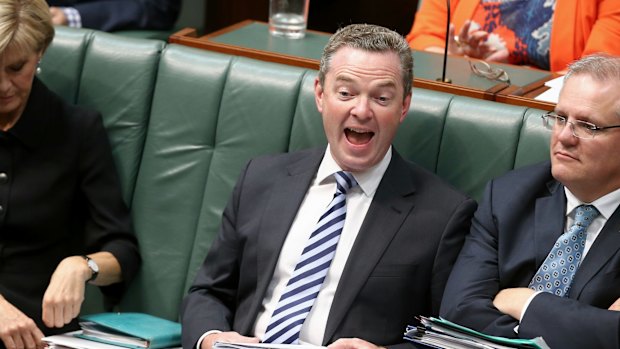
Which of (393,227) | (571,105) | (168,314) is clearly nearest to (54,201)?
(168,314)

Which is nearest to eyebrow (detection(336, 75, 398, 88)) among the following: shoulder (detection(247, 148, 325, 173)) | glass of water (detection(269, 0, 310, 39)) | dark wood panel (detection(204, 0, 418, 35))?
shoulder (detection(247, 148, 325, 173))

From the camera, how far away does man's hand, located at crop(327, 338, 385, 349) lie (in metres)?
2.53

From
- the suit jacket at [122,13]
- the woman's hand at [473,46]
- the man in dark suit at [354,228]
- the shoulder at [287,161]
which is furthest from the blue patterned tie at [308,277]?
the suit jacket at [122,13]

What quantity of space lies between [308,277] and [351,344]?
0.22m

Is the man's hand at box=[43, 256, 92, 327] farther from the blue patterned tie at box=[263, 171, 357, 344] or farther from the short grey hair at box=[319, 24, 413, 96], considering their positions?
the short grey hair at box=[319, 24, 413, 96]

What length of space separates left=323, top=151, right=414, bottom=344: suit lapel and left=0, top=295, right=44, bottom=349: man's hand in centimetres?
77

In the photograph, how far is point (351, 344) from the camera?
2533 millimetres

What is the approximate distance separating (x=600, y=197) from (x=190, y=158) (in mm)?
1173

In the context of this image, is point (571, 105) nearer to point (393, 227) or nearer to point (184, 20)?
point (393, 227)

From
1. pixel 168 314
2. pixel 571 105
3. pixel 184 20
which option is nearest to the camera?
pixel 571 105

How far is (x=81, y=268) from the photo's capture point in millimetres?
2932

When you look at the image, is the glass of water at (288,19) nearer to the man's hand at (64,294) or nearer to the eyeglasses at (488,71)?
the eyeglasses at (488,71)

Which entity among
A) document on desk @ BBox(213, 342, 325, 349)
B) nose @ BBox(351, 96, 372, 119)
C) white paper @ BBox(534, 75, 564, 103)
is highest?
nose @ BBox(351, 96, 372, 119)

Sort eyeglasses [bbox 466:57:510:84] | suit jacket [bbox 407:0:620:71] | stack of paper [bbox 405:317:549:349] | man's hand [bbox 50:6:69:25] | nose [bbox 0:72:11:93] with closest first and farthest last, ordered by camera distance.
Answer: stack of paper [bbox 405:317:549:349]
nose [bbox 0:72:11:93]
eyeglasses [bbox 466:57:510:84]
suit jacket [bbox 407:0:620:71]
man's hand [bbox 50:6:69:25]
